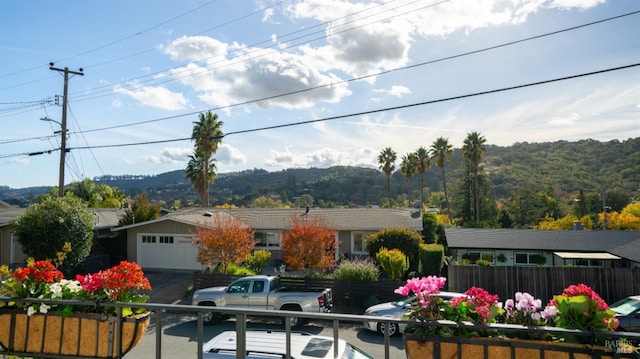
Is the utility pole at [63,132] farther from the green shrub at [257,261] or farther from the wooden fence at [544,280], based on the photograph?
the wooden fence at [544,280]

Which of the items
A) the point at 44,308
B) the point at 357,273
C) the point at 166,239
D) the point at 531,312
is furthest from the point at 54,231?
the point at 531,312

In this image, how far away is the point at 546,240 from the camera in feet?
80.0

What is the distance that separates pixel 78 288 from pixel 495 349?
3.93 metres

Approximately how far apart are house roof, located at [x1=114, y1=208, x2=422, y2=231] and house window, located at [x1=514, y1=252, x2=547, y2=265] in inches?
233

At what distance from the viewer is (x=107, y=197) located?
50812 millimetres

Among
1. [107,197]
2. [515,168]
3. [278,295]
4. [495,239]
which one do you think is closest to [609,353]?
[278,295]

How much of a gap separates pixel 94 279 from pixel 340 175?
126 m

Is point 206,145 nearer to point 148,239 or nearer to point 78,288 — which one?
point 148,239

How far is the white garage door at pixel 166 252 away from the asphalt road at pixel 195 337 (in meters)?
7.95

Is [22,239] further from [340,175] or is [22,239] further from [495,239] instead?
[340,175]

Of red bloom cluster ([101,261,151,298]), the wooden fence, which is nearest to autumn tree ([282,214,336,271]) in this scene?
the wooden fence

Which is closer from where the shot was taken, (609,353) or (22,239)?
(609,353)

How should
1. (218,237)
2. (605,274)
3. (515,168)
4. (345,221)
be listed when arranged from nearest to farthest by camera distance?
(605,274) < (218,237) < (345,221) < (515,168)

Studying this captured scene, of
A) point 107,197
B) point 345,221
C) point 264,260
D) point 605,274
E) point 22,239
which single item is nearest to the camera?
point 605,274
